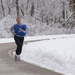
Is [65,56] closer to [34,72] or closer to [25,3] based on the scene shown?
[34,72]

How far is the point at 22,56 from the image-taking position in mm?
15898

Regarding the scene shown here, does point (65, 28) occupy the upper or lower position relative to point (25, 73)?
lower

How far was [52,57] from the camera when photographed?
1270 cm

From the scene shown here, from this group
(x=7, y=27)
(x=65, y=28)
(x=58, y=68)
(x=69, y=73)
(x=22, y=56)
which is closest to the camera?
(x=69, y=73)

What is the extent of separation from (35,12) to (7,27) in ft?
56.7

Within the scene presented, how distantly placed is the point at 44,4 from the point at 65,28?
1000 centimetres

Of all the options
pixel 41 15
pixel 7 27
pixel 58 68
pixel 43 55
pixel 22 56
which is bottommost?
pixel 41 15

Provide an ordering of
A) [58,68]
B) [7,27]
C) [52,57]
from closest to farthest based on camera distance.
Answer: [58,68]
[52,57]
[7,27]

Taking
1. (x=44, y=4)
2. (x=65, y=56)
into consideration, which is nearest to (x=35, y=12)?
(x=44, y=4)

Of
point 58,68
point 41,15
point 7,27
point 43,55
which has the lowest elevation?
point 41,15

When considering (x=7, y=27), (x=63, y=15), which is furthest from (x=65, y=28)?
(x=7, y=27)

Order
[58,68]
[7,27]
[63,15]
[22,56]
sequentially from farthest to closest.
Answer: [63,15], [7,27], [22,56], [58,68]

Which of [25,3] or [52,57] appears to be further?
[25,3]

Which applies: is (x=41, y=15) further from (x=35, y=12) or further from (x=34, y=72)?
(x=34, y=72)
